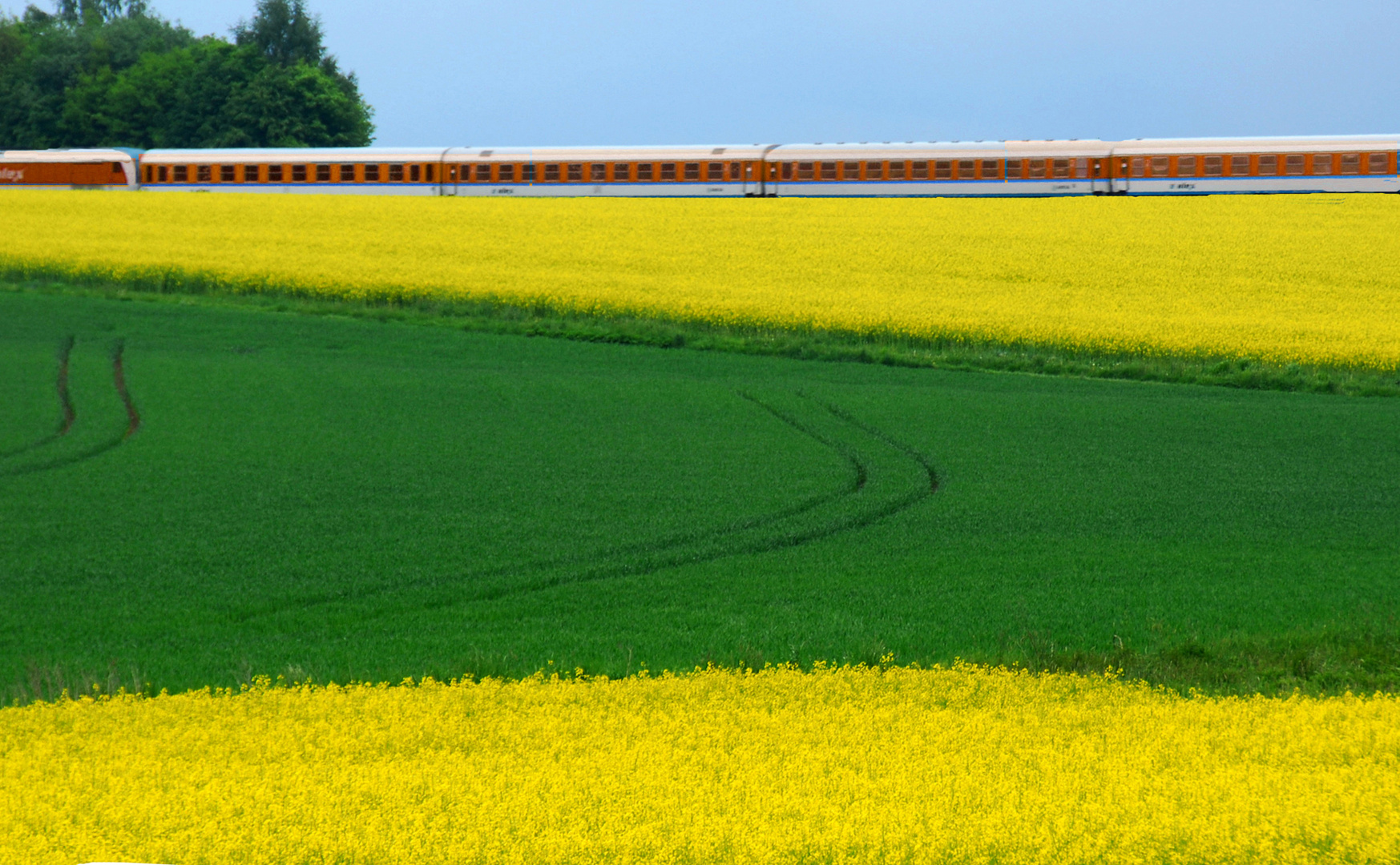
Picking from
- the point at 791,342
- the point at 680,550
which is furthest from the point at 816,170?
the point at 680,550

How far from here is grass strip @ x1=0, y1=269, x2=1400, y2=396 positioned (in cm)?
2428

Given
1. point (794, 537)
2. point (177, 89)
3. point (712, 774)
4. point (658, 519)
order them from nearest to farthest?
1. point (712, 774)
2. point (794, 537)
3. point (658, 519)
4. point (177, 89)

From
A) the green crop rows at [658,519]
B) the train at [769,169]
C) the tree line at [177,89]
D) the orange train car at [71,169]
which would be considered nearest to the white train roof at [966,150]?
the train at [769,169]

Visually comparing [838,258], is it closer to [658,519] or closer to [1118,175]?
[1118,175]

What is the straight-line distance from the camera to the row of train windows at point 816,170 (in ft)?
149

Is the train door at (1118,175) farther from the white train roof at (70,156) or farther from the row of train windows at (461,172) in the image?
the white train roof at (70,156)

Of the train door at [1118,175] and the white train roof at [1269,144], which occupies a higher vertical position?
the white train roof at [1269,144]

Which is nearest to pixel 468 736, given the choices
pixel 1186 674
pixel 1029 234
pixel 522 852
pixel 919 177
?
pixel 522 852

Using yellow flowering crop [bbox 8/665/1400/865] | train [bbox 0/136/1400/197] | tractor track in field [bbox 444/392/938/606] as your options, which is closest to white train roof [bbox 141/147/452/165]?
train [bbox 0/136/1400/197]

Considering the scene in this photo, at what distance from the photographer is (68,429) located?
18781 millimetres

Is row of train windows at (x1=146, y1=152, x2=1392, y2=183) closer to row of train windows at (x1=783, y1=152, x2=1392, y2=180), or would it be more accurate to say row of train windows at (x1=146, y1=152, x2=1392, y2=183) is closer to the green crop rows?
Result: row of train windows at (x1=783, y1=152, x2=1392, y2=180)

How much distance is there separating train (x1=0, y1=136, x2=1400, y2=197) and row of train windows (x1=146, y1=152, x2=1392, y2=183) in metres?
0.04

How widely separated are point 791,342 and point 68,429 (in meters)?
14.2

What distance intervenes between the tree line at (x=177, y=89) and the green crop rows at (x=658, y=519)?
2501 inches
